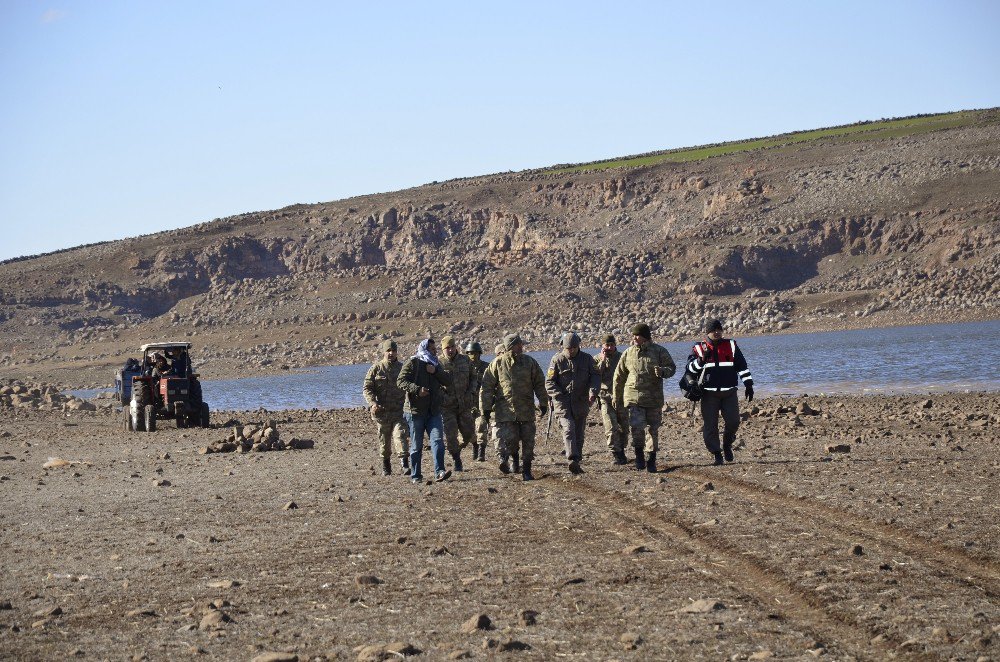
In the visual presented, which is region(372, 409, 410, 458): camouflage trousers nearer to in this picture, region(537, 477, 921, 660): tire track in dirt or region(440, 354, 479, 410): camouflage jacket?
region(440, 354, 479, 410): camouflage jacket

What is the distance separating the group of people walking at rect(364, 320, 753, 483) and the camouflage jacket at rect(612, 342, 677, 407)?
1 centimetres

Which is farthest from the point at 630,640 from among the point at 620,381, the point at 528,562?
A: the point at 620,381

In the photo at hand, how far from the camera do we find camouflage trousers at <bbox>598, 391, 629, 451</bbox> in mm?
16531

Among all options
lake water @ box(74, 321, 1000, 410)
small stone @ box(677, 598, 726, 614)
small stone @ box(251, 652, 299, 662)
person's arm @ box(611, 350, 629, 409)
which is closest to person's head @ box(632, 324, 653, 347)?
person's arm @ box(611, 350, 629, 409)

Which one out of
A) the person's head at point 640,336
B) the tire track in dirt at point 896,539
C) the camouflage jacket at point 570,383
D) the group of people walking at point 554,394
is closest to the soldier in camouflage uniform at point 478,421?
the group of people walking at point 554,394

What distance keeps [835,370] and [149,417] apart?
23.5 m

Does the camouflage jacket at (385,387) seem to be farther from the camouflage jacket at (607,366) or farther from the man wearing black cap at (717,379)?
the man wearing black cap at (717,379)

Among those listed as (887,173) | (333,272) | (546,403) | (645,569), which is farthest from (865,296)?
(645,569)

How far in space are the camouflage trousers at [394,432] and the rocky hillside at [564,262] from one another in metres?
64.9

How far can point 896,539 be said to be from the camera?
9.90 metres

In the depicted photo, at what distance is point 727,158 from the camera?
119 metres

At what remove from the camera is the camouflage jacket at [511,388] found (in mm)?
15422

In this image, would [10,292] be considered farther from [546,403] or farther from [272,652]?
[272,652]

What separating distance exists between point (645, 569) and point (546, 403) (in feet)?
25.8
